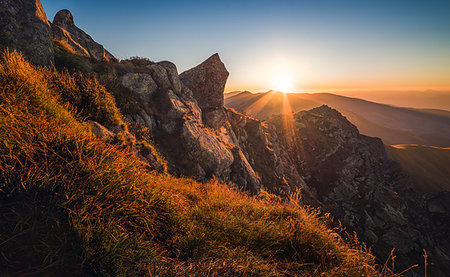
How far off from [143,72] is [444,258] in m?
58.1

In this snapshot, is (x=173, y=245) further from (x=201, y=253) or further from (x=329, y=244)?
(x=329, y=244)

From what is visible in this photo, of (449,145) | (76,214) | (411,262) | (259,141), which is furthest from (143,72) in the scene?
(449,145)

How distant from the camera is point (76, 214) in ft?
7.66

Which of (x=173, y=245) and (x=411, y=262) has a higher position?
(x=173, y=245)

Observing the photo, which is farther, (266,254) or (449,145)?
(449,145)

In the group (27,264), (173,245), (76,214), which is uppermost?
(76,214)

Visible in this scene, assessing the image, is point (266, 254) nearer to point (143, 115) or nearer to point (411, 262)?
point (143, 115)

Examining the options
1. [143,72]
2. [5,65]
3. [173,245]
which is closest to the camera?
[173,245]

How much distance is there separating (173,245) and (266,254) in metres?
1.86

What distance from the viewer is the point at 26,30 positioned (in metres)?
7.50

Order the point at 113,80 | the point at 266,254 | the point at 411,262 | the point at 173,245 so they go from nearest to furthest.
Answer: the point at 173,245 < the point at 266,254 < the point at 113,80 < the point at 411,262

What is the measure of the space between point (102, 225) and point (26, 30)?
11154 millimetres

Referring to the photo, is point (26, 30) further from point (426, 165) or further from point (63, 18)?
point (426, 165)

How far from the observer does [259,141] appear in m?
27.8
